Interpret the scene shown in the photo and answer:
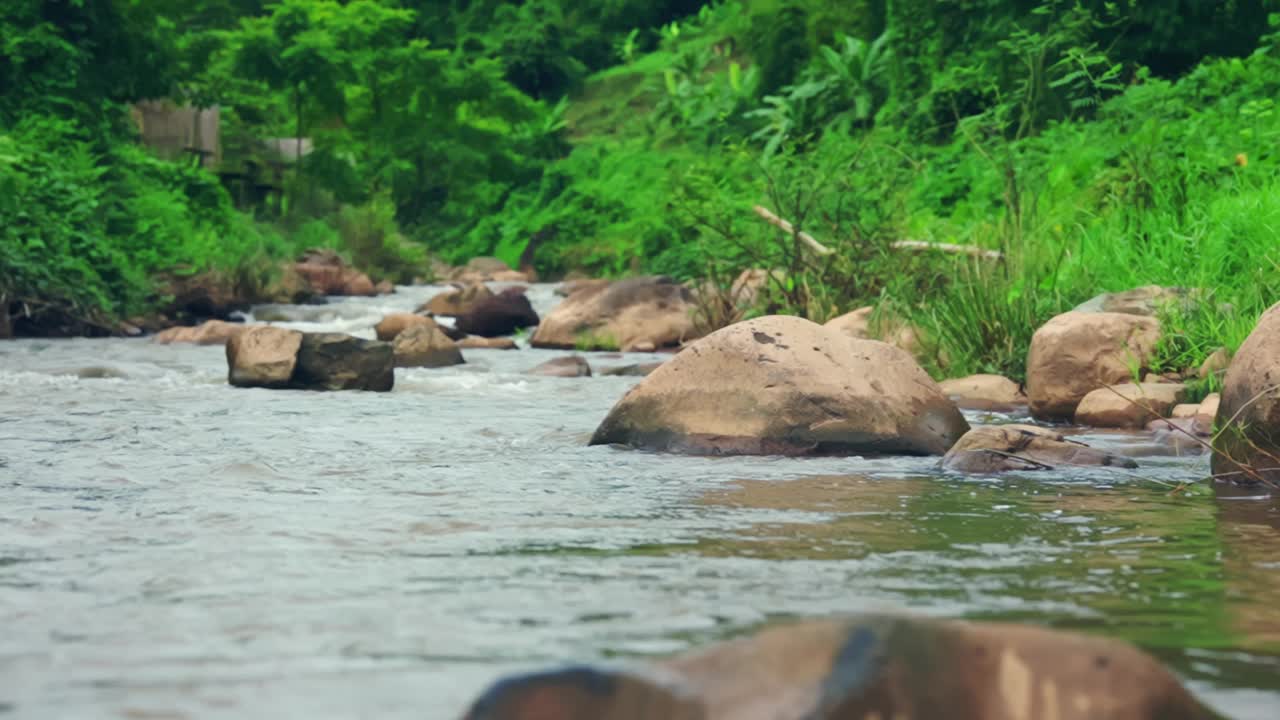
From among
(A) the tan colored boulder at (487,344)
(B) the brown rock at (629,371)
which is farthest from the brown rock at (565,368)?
(A) the tan colored boulder at (487,344)

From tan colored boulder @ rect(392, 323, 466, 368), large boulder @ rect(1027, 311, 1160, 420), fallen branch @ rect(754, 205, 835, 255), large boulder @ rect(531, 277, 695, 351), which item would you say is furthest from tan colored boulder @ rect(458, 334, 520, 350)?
large boulder @ rect(1027, 311, 1160, 420)

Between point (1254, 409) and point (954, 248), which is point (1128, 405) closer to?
point (1254, 409)

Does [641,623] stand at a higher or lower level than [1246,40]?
lower

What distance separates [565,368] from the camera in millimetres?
12289

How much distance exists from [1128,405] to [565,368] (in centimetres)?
526

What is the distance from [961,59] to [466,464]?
16793 mm

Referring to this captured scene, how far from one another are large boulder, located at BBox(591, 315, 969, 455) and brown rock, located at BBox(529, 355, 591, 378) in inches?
179

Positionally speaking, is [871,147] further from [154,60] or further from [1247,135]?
[154,60]

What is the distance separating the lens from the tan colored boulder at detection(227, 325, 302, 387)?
35.8 ft

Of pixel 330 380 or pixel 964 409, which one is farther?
pixel 330 380

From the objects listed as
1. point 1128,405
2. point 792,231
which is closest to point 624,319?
point 792,231

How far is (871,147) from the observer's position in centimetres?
1258

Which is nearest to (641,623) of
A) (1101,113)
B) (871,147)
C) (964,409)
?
(964,409)

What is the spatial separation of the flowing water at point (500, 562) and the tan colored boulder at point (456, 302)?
11.3 metres
